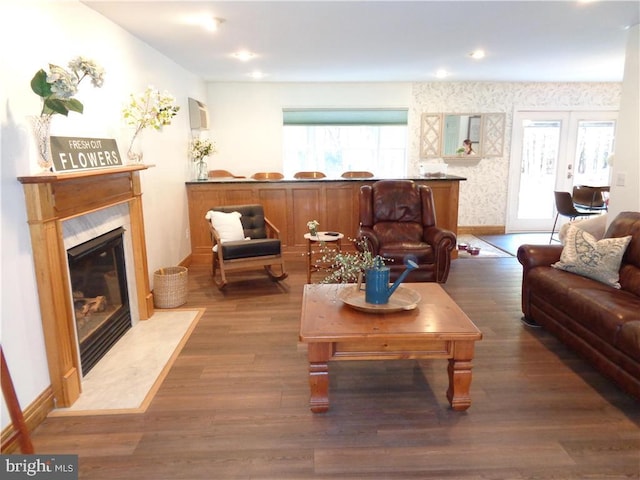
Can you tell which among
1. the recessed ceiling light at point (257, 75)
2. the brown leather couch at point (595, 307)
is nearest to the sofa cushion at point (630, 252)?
the brown leather couch at point (595, 307)

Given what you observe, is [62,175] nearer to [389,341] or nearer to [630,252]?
[389,341]

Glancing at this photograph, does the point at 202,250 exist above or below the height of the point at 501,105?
below

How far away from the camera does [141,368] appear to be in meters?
2.86

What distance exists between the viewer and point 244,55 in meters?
4.80

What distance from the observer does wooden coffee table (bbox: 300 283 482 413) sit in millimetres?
2221

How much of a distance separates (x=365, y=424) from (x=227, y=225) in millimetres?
2887

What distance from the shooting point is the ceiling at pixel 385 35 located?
321 centimetres

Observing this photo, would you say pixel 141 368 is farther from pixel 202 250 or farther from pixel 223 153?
pixel 223 153

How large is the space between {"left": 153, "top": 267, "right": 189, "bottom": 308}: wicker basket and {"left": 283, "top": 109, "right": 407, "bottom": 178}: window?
355 cm

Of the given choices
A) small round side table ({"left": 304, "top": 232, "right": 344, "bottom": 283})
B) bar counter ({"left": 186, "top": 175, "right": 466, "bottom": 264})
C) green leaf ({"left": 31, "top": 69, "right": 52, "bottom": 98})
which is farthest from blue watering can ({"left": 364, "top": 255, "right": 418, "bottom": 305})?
bar counter ({"left": 186, "top": 175, "right": 466, "bottom": 264})

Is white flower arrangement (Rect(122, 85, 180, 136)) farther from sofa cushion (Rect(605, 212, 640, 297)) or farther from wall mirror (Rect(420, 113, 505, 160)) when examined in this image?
wall mirror (Rect(420, 113, 505, 160))

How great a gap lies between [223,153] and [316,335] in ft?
17.4

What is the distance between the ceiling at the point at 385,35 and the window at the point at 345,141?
3.08ft

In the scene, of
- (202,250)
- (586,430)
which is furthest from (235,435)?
(202,250)
